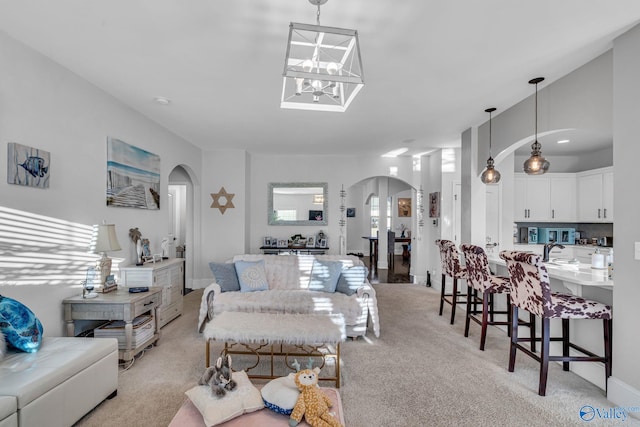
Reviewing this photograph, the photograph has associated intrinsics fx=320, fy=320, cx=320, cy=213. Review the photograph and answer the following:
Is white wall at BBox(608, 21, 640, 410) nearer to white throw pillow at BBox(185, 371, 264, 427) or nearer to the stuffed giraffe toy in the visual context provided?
the stuffed giraffe toy

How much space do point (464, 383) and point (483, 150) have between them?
3109 millimetres

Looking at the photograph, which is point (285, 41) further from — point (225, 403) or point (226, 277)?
point (226, 277)

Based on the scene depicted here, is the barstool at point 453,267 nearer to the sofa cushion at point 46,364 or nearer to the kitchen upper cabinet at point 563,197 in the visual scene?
the kitchen upper cabinet at point 563,197

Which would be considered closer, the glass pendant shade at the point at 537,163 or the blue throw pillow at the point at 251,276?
the glass pendant shade at the point at 537,163

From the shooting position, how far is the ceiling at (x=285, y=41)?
2018 mm

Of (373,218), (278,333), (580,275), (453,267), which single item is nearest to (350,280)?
(453,267)

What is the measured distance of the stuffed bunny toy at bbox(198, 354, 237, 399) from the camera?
1806 millimetres

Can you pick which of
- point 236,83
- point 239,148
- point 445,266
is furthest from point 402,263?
point 236,83

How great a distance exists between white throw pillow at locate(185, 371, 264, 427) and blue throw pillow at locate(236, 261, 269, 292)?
2055 millimetres

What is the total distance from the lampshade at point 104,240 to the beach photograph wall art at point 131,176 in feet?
1.62

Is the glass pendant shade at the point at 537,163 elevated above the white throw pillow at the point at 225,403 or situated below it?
above

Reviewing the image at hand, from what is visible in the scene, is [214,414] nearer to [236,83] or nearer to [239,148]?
[236,83]

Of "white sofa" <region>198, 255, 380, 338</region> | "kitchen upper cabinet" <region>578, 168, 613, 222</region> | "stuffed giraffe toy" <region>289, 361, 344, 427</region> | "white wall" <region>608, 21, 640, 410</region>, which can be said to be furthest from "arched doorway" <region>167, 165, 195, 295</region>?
"kitchen upper cabinet" <region>578, 168, 613, 222</region>

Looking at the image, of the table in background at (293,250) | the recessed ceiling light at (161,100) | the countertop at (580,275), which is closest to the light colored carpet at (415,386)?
the countertop at (580,275)
